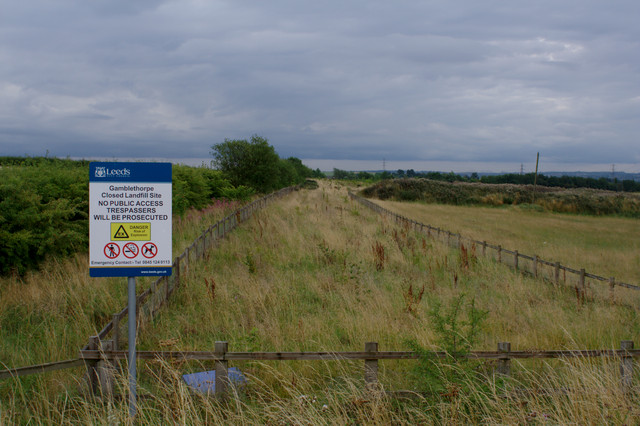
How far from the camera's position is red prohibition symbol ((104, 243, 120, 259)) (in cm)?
422

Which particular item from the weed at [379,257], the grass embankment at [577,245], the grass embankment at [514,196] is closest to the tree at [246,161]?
the grass embankment at [577,245]

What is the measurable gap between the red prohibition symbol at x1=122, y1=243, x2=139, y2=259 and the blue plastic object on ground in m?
1.48

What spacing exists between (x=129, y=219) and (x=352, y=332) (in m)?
3.77

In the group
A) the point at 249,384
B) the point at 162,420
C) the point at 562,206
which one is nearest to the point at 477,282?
the point at 249,384

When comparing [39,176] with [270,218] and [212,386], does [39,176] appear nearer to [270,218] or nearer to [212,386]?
[212,386]

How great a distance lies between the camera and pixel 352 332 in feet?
21.9

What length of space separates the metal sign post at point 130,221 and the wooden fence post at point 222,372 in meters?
0.79

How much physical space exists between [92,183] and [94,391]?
2147 mm

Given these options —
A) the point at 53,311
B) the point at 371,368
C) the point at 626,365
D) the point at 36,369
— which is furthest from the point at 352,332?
the point at 53,311

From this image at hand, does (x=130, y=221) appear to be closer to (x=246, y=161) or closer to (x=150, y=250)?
(x=150, y=250)

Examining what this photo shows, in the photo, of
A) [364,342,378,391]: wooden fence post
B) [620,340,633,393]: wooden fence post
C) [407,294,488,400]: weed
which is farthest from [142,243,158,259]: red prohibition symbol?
[620,340,633,393]: wooden fence post

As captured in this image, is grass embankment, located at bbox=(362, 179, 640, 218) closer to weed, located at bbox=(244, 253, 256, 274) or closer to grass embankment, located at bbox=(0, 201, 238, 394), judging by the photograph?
weed, located at bbox=(244, 253, 256, 274)

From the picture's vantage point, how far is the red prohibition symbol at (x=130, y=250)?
14.0 ft

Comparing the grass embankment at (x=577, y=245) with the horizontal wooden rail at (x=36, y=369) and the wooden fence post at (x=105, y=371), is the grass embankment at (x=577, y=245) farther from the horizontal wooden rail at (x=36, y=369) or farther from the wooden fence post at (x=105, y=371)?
the horizontal wooden rail at (x=36, y=369)
